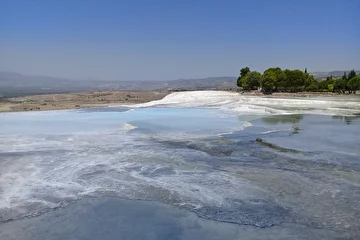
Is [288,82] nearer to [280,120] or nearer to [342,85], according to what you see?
[342,85]

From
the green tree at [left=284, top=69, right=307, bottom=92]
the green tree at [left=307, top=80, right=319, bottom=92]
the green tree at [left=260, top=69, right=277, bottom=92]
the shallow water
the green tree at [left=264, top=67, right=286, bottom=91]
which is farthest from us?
the green tree at [left=307, top=80, right=319, bottom=92]

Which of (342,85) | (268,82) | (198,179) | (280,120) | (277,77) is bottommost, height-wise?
(198,179)

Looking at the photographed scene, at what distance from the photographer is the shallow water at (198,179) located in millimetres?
9016

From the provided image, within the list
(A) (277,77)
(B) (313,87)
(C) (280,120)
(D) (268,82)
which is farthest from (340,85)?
(C) (280,120)

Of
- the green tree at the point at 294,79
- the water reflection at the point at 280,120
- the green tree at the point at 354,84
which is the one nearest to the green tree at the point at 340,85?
the green tree at the point at 354,84

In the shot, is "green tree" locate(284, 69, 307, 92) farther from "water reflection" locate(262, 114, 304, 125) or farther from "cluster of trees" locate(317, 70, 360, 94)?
"water reflection" locate(262, 114, 304, 125)

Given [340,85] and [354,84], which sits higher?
[354,84]

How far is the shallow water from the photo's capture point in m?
9.02

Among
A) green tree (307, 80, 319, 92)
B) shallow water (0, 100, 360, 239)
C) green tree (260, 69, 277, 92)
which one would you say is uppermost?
green tree (260, 69, 277, 92)

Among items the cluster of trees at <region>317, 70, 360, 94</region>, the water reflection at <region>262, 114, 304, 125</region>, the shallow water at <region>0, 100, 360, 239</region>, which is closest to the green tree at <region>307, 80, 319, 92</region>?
the cluster of trees at <region>317, 70, 360, 94</region>

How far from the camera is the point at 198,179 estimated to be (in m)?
12.4

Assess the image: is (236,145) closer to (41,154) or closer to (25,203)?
(41,154)

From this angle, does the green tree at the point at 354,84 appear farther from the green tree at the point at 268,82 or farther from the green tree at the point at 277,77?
the green tree at the point at 268,82

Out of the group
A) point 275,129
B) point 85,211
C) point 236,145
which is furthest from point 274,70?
point 85,211
